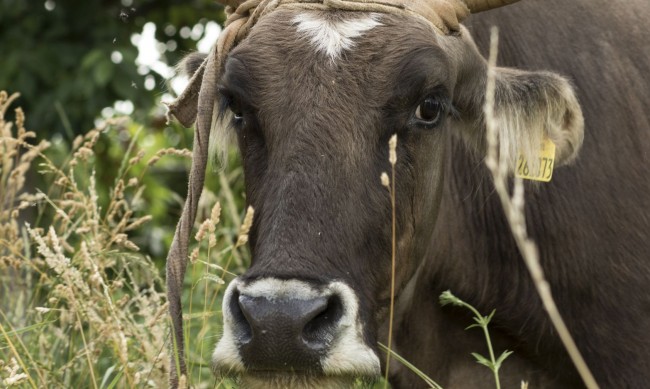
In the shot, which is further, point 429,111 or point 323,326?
point 429,111

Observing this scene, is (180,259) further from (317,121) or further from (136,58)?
(136,58)

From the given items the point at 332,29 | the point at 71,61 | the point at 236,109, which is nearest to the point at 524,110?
the point at 332,29

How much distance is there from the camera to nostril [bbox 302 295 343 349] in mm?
3654

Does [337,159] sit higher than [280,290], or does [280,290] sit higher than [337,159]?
[337,159]

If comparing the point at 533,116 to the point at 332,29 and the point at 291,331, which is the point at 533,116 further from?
the point at 291,331

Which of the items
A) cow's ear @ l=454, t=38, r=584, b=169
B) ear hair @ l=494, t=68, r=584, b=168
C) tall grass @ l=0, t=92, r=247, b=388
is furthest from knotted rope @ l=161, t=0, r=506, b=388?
ear hair @ l=494, t=68, r=584, b=168

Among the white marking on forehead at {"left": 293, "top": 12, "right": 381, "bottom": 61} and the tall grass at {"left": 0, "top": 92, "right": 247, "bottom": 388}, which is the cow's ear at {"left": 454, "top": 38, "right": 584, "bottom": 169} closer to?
the white marking on forehead at {"left": 293, "top": 12, "right": 381, "bottom": 61}

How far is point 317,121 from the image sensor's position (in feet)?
13.3

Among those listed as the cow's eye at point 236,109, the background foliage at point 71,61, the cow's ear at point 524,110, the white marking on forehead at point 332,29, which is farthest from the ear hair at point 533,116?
the background foliage at point 71,61

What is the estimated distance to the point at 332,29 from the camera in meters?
4.29

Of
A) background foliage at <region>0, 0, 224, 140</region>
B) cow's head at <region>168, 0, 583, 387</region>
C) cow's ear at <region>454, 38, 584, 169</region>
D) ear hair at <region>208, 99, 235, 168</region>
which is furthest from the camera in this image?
background foliage at <region>0, 0, 224, 140</region>

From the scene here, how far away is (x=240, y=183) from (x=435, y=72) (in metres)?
3.82

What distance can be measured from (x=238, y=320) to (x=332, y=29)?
1191 mm

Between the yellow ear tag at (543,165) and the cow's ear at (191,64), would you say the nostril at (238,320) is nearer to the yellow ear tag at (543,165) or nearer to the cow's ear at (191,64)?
the yellow ear tag at (543,165)
